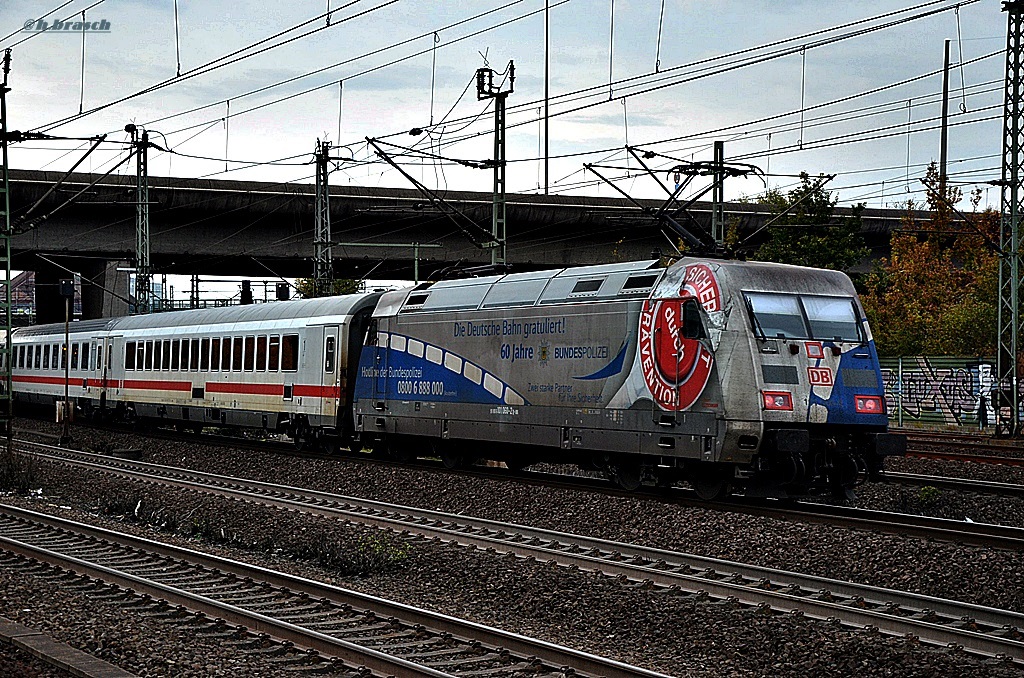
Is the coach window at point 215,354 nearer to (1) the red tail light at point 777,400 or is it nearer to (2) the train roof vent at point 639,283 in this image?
(2) the train roof vent at point 639,283

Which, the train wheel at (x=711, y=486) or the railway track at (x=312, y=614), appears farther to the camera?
the train wheel at (x=711, y=486)

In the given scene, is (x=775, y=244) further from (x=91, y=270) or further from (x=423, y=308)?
(x=91, y=270)

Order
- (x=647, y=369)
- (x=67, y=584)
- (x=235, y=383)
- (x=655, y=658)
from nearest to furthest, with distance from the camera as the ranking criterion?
1. (x=655, y=658)
2. (x=67, y=584)
3. (x=647, y=369)
4. (x=235, y=383)

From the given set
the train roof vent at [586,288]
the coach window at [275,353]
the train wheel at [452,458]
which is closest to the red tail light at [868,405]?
the train roof vent at [586,288]

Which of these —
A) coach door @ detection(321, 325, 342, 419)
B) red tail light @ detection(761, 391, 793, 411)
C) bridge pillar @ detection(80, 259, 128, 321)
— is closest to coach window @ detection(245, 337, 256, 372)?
coach door @ detection(321, 325, 342, 419)

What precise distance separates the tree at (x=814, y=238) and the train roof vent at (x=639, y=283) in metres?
30.0

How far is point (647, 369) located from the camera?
55.2 ft

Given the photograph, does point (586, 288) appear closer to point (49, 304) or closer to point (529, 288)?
point (529, 288)

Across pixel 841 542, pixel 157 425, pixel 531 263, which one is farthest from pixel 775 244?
pixel 841 542

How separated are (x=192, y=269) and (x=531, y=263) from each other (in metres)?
16.6

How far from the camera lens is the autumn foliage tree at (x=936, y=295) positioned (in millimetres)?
46312

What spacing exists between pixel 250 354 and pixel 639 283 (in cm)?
1347

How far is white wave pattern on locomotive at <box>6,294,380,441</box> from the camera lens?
24.5 m

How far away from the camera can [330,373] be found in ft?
80.5
